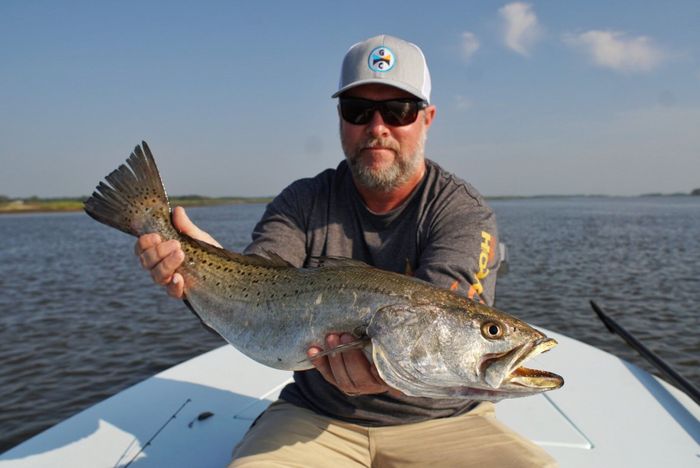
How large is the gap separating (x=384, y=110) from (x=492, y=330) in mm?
1866

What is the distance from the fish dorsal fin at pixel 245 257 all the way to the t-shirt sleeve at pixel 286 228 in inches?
9.1

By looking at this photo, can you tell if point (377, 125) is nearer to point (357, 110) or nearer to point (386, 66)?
point (357, 110)

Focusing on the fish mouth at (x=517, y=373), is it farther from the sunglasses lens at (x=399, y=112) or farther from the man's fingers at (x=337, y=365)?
the sunglasses lens at (x=399, y=112)

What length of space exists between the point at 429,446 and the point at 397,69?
246 centimetres

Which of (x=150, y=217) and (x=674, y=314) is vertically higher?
(x=150, y=217)

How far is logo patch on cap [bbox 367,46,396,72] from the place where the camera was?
3578mm

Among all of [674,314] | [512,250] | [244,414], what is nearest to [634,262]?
[512,250]

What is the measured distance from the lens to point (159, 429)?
4172 mm

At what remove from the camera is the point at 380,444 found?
326 cm

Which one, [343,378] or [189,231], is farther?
[189,231]

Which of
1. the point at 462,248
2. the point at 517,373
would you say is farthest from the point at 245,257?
the point at 517,373

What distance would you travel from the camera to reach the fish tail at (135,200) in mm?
3312

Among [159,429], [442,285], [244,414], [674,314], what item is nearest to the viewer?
[442,285]

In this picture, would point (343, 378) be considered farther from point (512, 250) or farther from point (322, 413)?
point (512, 250)
